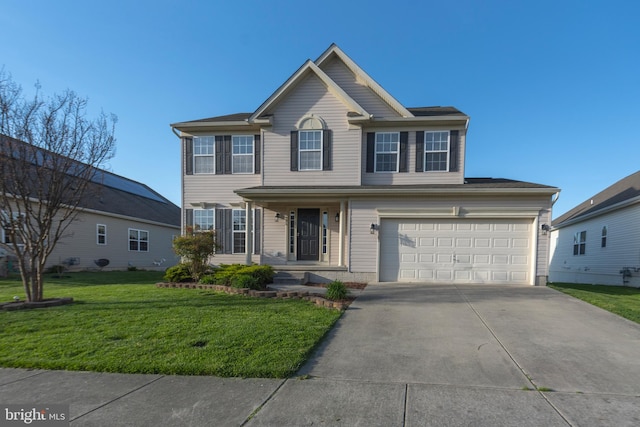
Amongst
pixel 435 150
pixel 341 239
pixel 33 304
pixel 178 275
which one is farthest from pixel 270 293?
pixel 435 150

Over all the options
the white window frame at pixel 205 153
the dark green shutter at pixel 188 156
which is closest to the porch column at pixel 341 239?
the white window frame at pixel 205 153

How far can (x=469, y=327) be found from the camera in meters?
5.63

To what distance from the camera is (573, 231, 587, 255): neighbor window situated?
697 inches

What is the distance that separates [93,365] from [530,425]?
4.75m

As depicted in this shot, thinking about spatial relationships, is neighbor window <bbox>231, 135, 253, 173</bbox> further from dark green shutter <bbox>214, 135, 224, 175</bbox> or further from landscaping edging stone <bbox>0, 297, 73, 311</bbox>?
landscaping edging stone <bbox>0, 297, 73, 311</bbox>


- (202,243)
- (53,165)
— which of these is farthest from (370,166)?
(53,165)

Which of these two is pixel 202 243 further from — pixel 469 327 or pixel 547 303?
pixel 547 303

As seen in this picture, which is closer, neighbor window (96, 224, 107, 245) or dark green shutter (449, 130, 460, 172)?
dark green shutter (449, 130, 460, 172)

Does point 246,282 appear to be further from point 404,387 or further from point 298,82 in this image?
Answer: point 298,82

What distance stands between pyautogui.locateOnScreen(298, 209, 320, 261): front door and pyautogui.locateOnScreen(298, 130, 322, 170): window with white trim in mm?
1808

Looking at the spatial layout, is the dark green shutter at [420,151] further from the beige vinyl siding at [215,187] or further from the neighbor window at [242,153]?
the neighbor window at [242,153]

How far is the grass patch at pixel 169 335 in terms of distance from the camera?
3.87m

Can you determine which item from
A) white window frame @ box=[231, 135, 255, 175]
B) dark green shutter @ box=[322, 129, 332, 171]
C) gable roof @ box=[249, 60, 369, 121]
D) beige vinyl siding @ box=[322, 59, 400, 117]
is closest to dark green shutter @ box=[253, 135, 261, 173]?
white window frame @ box=[231, 135, 255, 175]

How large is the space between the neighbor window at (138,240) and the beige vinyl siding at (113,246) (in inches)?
10.0
